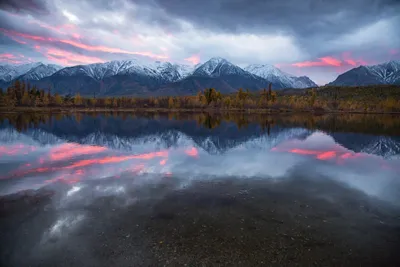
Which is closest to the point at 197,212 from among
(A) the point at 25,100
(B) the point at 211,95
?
(B) the point at 211,95

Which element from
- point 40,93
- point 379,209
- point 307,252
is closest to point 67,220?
point 307,252

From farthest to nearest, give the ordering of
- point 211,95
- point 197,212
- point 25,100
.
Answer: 1. point 211,95
2. point 25,100
3. point 197,212

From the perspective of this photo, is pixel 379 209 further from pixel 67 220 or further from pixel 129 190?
pixel 67 220

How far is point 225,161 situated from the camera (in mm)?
34375

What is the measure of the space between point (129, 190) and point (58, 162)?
53.5 feet

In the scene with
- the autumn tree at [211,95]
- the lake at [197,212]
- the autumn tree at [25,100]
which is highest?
the autumn tree at [211,95]

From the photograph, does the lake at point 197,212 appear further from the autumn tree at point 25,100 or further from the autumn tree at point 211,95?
the autumn tree at point 211,95

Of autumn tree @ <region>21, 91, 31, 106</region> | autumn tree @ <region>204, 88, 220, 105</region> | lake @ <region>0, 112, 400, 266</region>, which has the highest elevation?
autumn tree @ <region>204, 88, 220, 105</region>

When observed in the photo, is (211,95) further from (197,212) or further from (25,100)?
(197,212)

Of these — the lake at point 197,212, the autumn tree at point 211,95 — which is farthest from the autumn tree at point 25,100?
the lake at point 197,212

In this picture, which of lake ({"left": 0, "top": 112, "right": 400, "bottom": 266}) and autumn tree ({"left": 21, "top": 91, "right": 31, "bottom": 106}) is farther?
autumn tree ({"left": 21, "top": 91, "right": 31, "bottom": 106})

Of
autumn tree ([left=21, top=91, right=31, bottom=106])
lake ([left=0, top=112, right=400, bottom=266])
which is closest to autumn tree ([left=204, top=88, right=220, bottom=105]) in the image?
autumn tree ([left=21, top=91, right=31, bottom=106])

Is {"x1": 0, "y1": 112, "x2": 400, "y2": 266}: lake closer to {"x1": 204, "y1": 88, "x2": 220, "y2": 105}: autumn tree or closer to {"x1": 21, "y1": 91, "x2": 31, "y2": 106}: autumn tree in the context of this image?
{"x1": 21, "y1": 91, "x2": 31, "y2": 106}: autumn tree

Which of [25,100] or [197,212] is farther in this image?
[25,100]
